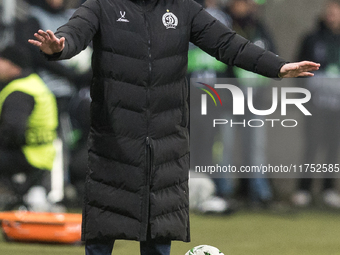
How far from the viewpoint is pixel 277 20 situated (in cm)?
415

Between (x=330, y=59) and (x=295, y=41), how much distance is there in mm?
289

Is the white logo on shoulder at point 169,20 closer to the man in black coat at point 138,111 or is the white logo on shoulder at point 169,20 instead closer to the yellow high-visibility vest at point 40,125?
the man in black coat at point 138,111

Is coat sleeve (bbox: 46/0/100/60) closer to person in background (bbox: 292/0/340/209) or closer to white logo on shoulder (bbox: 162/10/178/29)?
white logo on shoulder (bbox: 162/10/178/29)

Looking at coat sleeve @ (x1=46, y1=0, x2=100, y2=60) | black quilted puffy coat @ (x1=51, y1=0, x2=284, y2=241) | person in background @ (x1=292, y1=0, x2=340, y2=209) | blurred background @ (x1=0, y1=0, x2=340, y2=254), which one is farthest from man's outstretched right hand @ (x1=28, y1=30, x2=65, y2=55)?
person in background @ (x1=292, y1=0, x2=340, y2=209)

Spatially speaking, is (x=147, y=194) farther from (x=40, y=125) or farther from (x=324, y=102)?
(x=324, y=102)

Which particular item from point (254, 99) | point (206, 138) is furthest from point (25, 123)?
point (254, 99)

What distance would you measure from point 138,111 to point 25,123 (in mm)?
2192

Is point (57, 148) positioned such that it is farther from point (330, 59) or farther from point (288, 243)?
point (330, 59)

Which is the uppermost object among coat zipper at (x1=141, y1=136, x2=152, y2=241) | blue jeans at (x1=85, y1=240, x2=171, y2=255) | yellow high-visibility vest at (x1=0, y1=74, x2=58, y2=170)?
yellow high-visibility vest at (x1=0, y1=74, x2=58, y2=170)

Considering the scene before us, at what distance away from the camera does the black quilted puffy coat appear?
2059 mm

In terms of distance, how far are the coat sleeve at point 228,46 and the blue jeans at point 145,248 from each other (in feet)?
2.44

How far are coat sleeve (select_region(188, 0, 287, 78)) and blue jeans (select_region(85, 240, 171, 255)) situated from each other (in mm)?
744

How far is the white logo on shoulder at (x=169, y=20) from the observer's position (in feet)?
6.88

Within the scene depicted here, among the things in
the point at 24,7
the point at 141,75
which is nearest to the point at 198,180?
the point at 24,7
